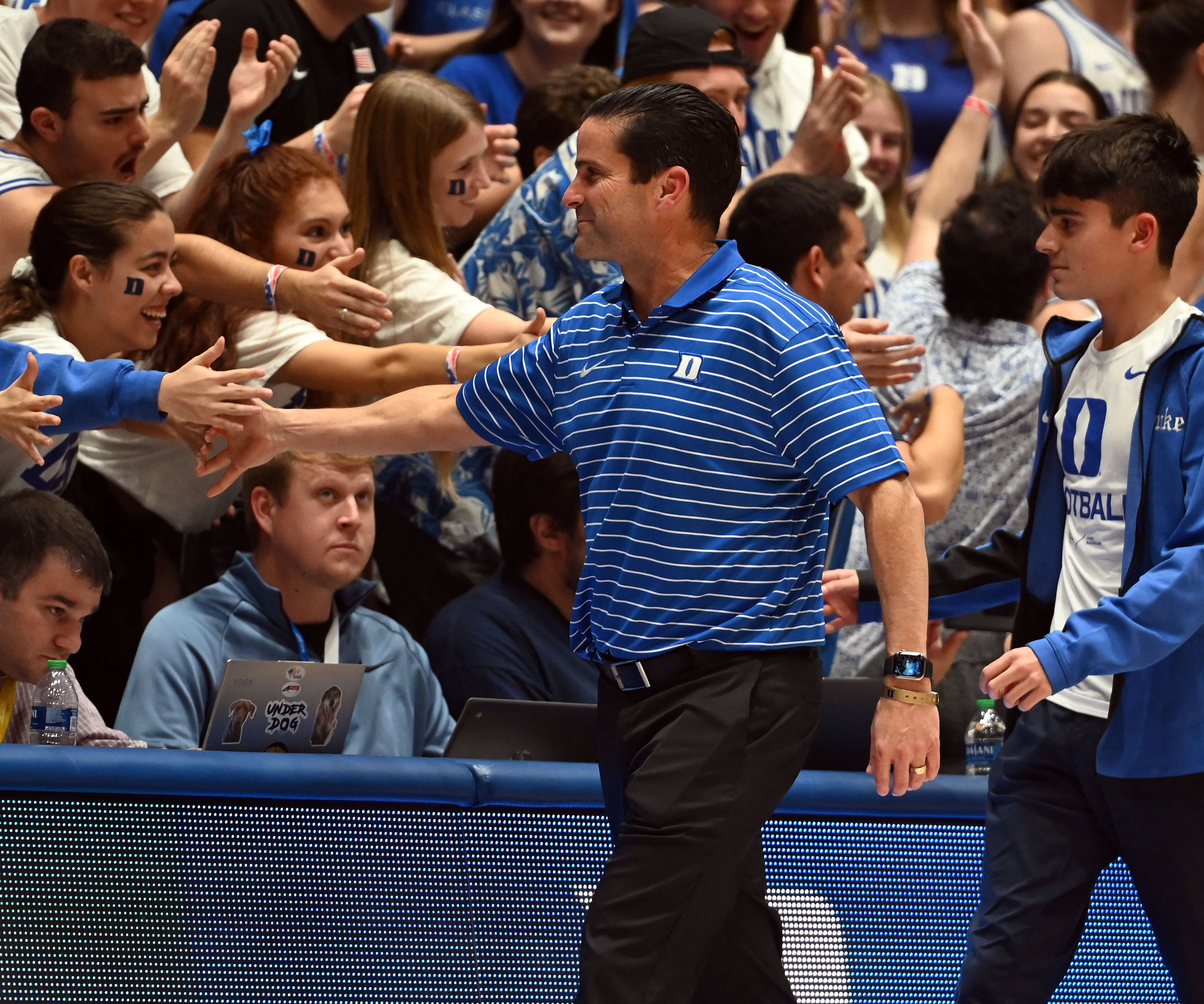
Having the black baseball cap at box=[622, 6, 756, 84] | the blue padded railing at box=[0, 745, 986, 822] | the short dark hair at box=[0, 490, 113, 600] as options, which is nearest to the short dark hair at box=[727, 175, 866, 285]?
the black baseball cap at box=[622, 6, 756, 84]

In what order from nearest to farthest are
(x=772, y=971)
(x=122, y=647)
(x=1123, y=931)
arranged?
(x=772, y=971) → (x=1123, y=931) → (x=122, y=647)

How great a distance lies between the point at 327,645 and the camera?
443 cm

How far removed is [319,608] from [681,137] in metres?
1.91

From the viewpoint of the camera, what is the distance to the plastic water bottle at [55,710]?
3744 mm

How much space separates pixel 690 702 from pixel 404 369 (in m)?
1.61

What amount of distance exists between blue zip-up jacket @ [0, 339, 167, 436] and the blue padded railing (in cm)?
75

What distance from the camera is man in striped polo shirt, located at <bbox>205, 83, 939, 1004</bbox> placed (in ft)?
9.41

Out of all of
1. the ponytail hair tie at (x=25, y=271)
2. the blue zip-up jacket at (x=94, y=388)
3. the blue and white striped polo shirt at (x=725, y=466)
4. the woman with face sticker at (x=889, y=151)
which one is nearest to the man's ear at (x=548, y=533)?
the blue zip-up jacket at (x=94, y=388)

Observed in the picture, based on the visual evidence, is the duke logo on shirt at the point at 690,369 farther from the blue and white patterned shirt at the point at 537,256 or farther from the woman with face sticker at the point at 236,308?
the blue and white patterned shirt at the point at 537,256

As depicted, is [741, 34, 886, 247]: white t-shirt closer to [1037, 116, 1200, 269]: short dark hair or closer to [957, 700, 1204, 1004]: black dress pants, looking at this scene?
[1037, 116, 1200, 269]: short dark hair

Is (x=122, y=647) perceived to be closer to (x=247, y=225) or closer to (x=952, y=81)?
(x=247, y=225)

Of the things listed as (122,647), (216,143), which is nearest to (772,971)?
(122,647)

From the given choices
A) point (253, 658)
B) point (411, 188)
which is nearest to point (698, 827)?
point (253, 658)

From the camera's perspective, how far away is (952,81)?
6855mm
